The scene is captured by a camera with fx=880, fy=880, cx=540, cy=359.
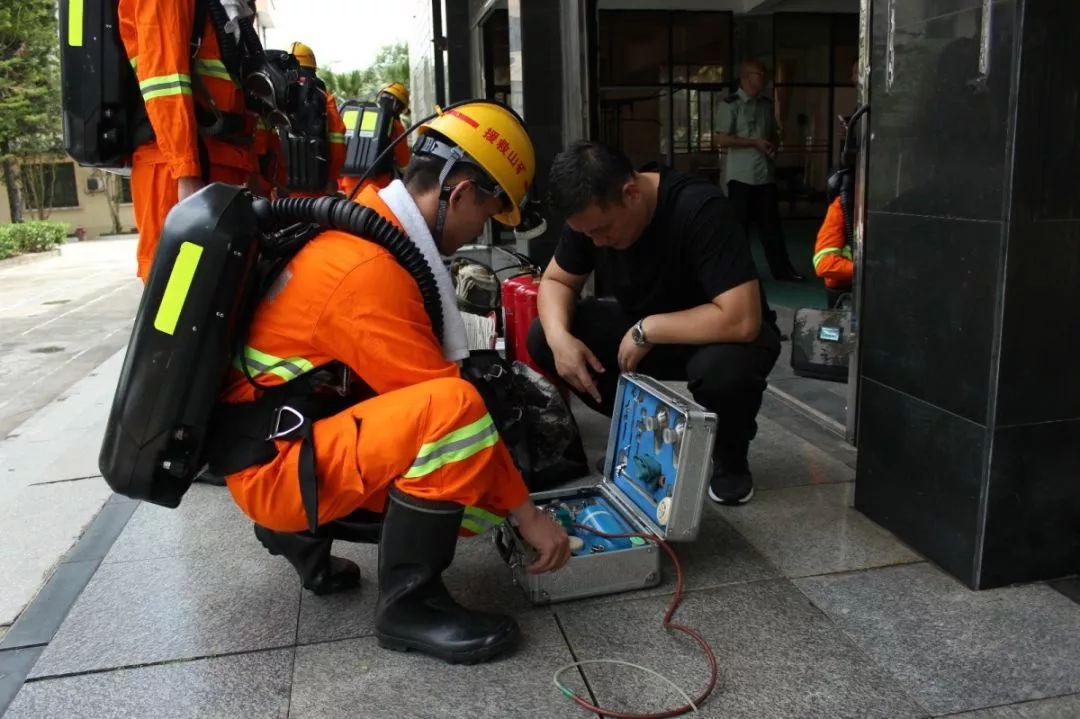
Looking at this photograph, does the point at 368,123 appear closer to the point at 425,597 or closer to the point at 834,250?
the point at 834,250

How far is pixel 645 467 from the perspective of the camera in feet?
9.04

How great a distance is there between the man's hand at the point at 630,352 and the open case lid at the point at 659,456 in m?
0.08

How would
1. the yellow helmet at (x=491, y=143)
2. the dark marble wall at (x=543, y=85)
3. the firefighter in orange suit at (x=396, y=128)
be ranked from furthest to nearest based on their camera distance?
1. the dark marble wall at (x=543, y=85)
2. the firefighter in orange suit at (x=396, y=128)
3. the yellow helmet at (x=491, y=143)

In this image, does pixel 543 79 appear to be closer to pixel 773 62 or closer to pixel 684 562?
pixel 684 562

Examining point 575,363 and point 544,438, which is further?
point 544,438

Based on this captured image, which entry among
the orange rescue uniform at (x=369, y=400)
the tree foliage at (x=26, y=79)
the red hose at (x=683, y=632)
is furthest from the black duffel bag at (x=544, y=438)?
the tree foliage at (x=26, y=79)

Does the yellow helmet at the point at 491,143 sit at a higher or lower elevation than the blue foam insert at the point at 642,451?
higher

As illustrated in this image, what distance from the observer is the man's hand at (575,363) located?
3109 mm

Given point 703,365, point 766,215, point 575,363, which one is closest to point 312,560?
point 575,363

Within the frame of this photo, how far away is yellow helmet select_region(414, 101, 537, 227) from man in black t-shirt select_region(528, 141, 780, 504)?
329mm

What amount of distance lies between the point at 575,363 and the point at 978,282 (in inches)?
52.0

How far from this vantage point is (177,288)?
1.94 m

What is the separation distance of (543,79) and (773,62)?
300 inches

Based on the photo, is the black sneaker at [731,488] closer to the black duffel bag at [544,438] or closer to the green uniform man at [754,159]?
the black duffel bag at [544,438]
